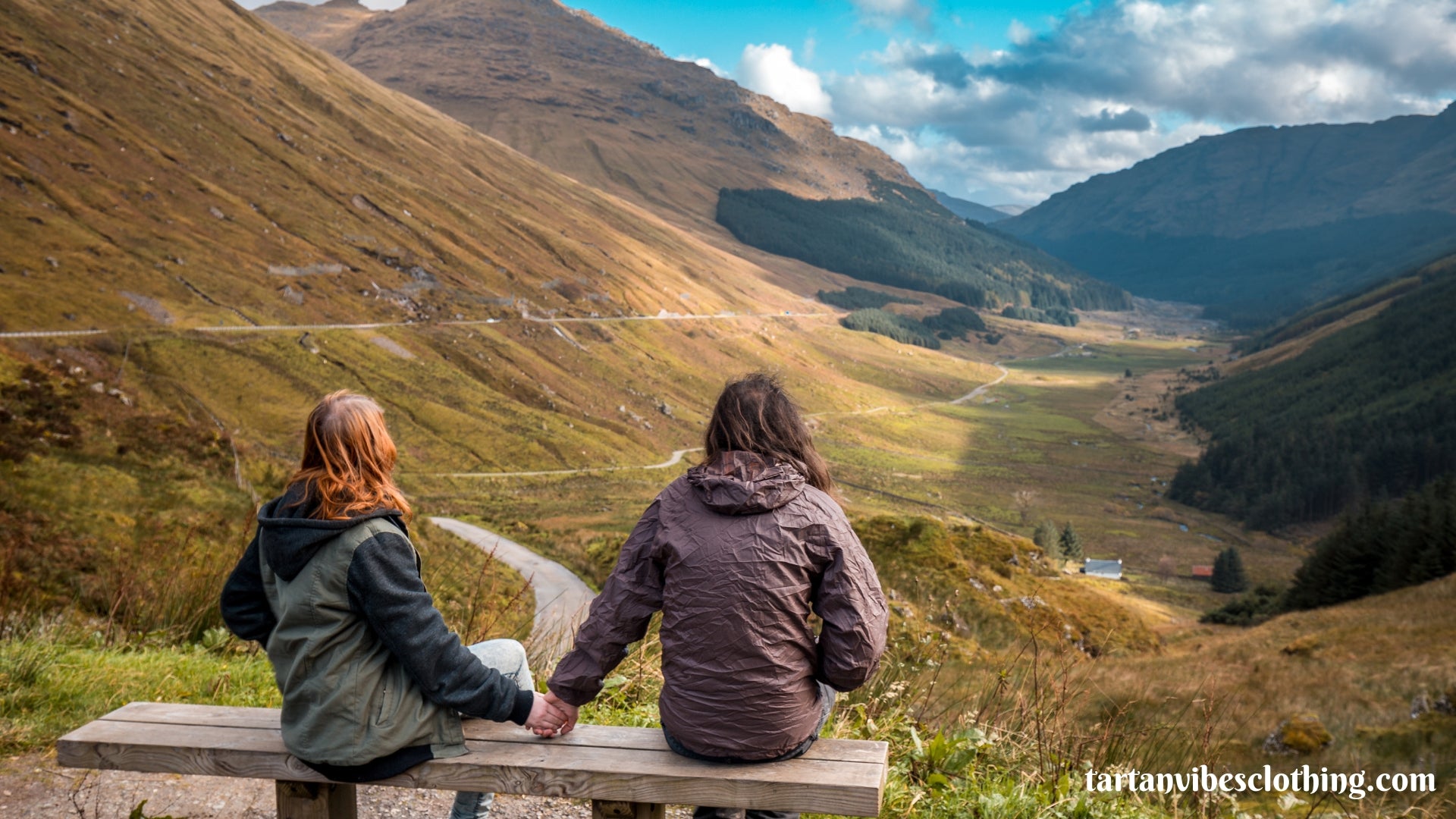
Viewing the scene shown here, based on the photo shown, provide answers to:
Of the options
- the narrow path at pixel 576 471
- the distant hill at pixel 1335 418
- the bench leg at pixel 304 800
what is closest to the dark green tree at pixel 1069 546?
the narrow path at pixel 576 471

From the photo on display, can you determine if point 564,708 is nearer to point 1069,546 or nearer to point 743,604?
point 743,604

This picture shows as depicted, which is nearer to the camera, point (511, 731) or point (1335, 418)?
point (511, 731)

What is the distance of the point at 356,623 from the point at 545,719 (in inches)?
40.4

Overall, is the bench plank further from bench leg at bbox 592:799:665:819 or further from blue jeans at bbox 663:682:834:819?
bench leg at bbox 592:799:665:819

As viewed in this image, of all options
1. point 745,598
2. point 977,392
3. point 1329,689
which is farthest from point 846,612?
point 977,392

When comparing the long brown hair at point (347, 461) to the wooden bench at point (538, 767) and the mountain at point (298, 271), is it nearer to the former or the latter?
the wooden bench at point (538, 767)

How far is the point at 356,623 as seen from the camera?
3.66m

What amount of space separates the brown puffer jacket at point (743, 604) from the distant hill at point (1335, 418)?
96911 millimetres

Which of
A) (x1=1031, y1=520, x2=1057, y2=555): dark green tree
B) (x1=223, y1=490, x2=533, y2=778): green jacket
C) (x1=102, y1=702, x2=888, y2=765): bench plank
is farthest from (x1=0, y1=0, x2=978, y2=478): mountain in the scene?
(x1=1031, y1=520, x2=1057, y2=555): dark green tree

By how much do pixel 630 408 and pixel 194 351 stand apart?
50112 millimetres

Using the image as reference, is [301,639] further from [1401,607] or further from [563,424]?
[563,424]

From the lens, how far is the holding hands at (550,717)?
13.3 feet

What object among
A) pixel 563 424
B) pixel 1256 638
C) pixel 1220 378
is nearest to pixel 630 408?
pixel 563 424

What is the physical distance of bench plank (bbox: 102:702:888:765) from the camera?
402cm
